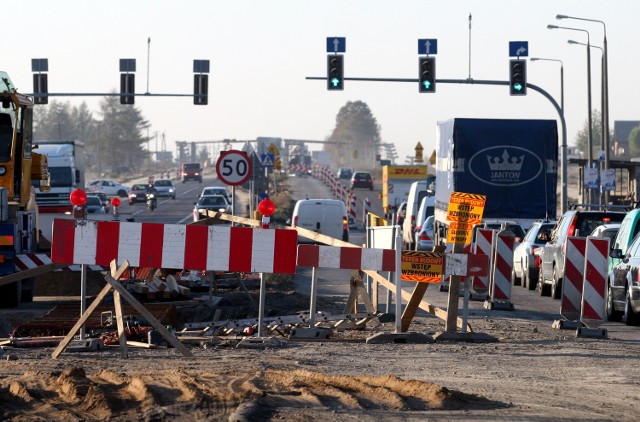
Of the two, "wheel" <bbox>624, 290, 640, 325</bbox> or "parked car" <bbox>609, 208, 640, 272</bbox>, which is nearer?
"wheel" <bbox>624, 290, 640, 325</bbox>

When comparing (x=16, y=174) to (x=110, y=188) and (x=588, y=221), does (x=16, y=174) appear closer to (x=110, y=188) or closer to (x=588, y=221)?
(x=588, y=221)

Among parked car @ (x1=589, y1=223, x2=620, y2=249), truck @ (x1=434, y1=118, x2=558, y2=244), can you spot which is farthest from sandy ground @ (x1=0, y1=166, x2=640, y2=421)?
truck @ (x1=434, y1=118, x2=558, y2=244)

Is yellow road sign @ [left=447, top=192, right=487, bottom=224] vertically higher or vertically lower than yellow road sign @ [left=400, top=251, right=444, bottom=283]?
higher

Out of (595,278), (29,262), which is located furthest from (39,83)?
(595,278)

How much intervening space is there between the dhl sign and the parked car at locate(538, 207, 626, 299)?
4336 cm

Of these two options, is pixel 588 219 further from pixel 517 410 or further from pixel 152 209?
pixel 152 209

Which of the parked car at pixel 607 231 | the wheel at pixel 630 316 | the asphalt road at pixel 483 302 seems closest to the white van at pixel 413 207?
the asphalt road at pixel 483 302

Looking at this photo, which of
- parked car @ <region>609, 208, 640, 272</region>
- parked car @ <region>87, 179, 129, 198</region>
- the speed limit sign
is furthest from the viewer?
parked car @ <region>87, 179, 129, 198</region>

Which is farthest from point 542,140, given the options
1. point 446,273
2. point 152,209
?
point 152,209

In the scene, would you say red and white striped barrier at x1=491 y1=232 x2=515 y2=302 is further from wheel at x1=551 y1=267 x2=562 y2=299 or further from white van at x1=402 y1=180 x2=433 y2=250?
white van at x1=402 y1=180 x2=433 y2=250

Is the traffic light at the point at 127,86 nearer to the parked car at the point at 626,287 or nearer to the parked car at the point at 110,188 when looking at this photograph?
the parked car at the point at 626,287

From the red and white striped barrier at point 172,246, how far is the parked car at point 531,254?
13.8 m

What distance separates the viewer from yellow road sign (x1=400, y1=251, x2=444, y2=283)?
623 inches

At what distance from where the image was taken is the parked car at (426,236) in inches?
1547
